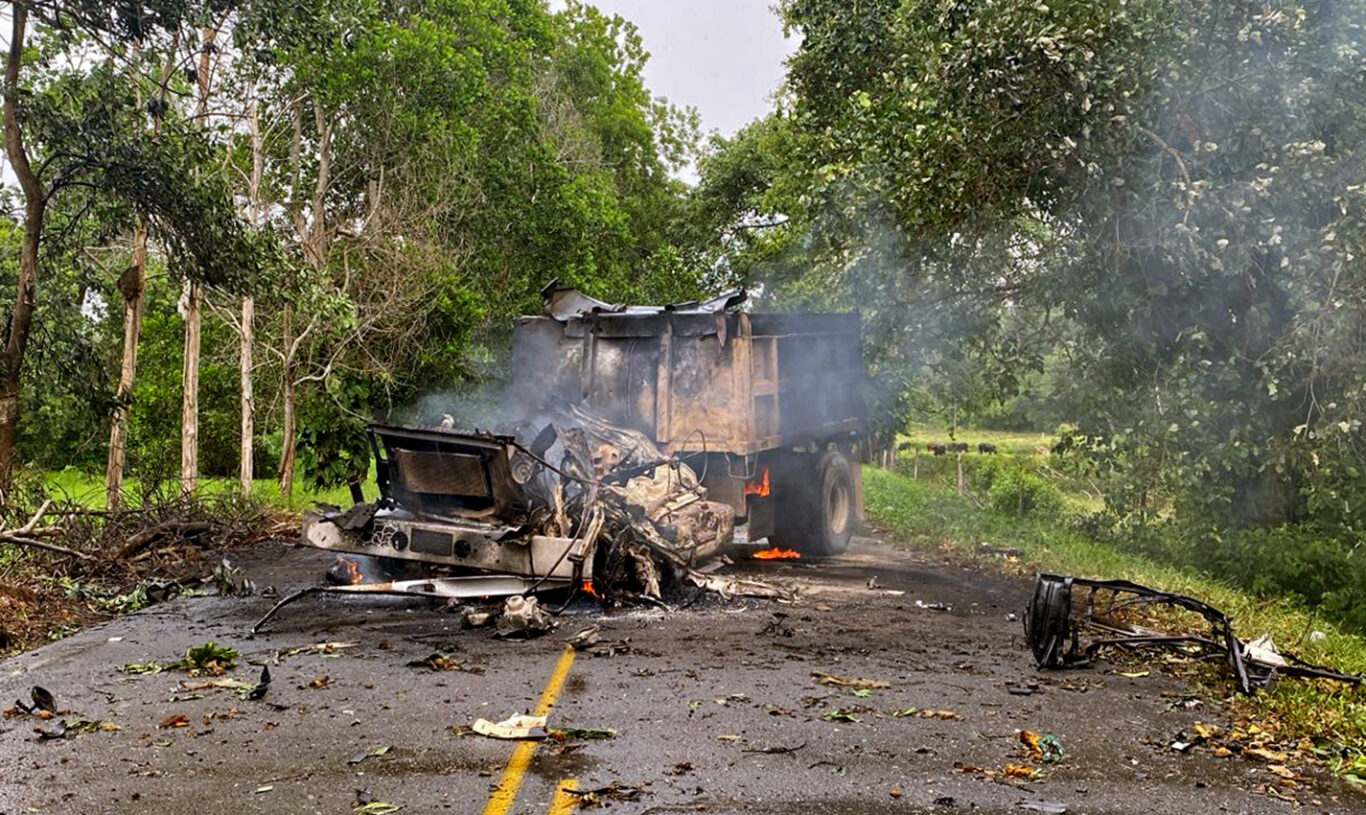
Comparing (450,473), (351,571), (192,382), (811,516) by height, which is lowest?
(351,571)

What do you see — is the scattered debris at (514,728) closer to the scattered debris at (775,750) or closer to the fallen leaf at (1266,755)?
the scattered debris at (775,750)

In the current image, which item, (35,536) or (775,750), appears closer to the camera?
(775,750)

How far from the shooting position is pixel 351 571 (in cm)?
1035

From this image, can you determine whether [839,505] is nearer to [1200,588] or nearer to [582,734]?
[1200,588]

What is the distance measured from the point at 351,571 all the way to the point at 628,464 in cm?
263

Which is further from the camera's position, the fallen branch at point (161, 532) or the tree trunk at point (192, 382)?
the tree trunk at point (192, 382)

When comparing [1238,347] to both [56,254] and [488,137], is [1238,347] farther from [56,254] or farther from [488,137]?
[488,137]

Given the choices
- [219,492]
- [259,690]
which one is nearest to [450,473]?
[259,690]

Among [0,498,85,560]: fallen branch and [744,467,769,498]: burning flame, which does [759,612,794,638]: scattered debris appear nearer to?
[744,467,769,498]: burning flame

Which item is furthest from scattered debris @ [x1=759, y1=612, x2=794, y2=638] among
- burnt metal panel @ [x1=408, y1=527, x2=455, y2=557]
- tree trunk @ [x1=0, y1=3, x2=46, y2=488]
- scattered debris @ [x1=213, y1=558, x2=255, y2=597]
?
tree trunk @ [x1=0, y1=3, x2=46, y2=488]

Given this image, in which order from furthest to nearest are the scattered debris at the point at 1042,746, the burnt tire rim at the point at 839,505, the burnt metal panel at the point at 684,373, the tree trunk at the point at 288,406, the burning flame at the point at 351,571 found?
1. the tree trunk at the point at 288,406
2. the burnt tire rim at the point at 839,505
3. the burnt metal panel at the point at 684,373
4. the burning flame at the point at 351,571
5. the scattered debris at the point at 1042,746

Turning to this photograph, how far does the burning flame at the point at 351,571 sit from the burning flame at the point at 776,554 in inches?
182

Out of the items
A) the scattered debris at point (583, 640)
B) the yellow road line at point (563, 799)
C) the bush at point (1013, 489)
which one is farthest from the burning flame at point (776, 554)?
the bush at point (1013, 489)

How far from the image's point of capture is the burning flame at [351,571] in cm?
1011
